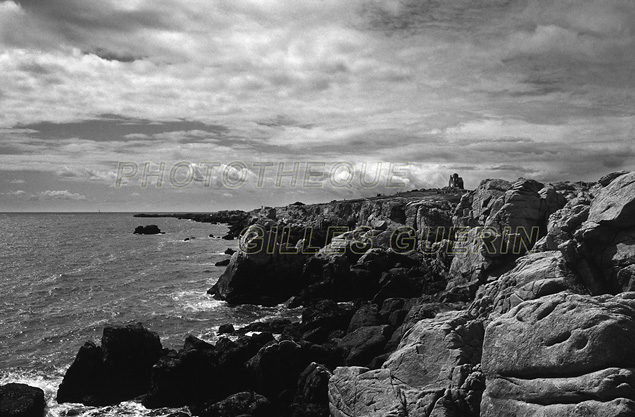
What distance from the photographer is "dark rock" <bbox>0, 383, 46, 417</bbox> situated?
75.6 ft

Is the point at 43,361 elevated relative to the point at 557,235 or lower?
lower

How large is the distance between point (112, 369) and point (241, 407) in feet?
31.4

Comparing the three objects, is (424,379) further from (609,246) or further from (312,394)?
(609,246)

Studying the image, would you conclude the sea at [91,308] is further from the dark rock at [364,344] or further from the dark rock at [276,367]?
the dark rock at [364,344]

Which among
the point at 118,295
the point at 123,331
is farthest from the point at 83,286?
the point at 123,331

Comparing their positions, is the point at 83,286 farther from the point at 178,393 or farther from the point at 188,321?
the point at 178,393

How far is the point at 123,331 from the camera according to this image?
2789 centimetres

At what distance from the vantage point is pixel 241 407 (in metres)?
22.8

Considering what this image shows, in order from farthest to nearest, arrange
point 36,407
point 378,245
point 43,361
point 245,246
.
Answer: point 378,245, point 245,246, point 43,361, point 36,407

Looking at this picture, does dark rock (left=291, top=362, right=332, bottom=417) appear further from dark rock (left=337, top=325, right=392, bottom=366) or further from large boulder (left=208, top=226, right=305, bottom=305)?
large boulder (left=208, top=226, right=305, bottom=305)

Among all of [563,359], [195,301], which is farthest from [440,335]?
[195,301]

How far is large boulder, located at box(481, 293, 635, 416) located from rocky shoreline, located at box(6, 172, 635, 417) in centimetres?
3

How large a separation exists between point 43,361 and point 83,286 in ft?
92.8

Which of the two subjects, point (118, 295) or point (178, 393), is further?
point (118, 295)
